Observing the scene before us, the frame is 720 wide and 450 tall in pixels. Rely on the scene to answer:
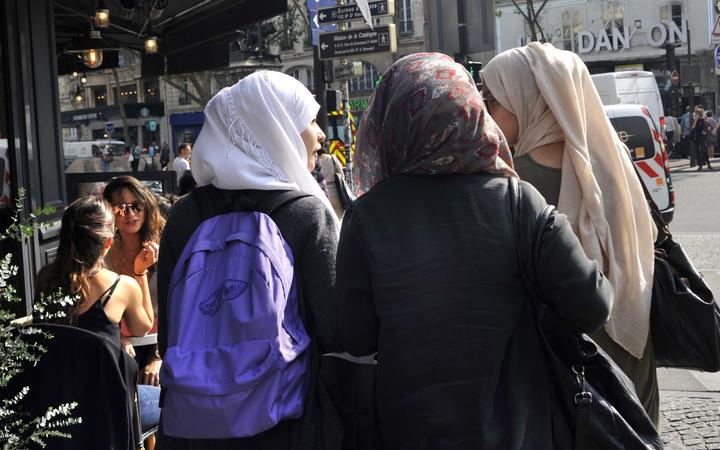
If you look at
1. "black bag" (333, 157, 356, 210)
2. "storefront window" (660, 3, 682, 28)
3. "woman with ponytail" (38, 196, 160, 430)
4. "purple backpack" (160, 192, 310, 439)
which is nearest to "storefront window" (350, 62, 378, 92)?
→ "storefront window" (660, 3, 682, 28)

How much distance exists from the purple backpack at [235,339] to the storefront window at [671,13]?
157 feet

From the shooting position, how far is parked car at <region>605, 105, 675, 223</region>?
481 inches

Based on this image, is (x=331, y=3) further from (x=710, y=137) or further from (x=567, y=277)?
(x=567, y=277)

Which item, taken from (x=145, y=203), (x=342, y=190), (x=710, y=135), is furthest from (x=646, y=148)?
(x=710, y=135)

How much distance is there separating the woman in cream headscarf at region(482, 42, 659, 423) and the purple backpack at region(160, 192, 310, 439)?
1.08 meters

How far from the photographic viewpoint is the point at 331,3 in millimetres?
19500

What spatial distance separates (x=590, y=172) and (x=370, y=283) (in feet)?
3.57

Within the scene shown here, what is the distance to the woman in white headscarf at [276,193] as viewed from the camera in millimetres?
2393

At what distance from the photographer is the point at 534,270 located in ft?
6.83

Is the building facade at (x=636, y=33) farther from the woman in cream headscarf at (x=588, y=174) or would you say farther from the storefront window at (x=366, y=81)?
the woman in cream headscarf at (x=588, y=174)

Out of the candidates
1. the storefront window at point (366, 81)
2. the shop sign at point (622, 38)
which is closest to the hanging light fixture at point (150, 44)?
the shop sign at point (622, 38)

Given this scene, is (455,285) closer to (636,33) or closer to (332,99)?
(332,99)

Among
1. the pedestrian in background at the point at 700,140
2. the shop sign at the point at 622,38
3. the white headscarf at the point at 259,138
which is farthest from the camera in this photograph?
the shop sign at the point at 622,38

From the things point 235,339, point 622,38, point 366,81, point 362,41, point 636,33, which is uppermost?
point 636,33
